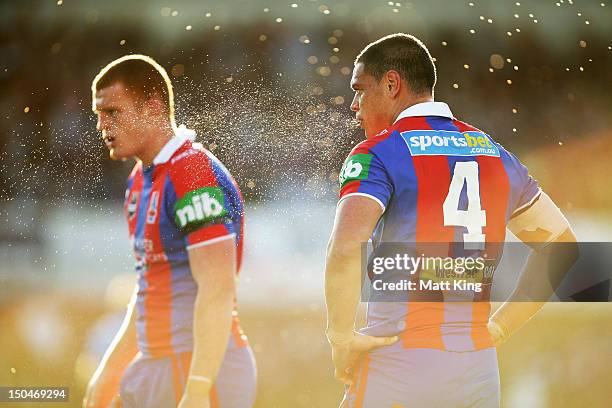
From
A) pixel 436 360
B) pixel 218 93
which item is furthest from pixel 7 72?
pixel 436 360

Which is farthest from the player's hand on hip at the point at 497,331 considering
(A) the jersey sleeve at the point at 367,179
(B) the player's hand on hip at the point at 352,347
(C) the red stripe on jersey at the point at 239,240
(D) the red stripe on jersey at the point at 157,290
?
(D) the red stripe on jersey at the point at 157,290

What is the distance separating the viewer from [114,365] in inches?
63.2

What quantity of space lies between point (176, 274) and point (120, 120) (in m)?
0.41

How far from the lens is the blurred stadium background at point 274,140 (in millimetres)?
1734

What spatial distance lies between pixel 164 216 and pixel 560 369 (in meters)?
1.15

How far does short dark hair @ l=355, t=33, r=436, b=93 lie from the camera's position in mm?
1323

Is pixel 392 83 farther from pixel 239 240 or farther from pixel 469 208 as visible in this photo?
pixel 239 240

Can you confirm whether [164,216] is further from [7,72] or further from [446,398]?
[7,72]

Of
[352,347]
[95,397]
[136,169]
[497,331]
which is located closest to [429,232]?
[352,347]

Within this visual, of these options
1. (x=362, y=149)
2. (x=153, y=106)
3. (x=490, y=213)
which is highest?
(x=153, y=106)

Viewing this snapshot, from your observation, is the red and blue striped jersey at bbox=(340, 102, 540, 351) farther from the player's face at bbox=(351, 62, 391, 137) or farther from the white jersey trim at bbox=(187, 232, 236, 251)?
the white jersey trim at bbox=(187, 232, 236, 251)

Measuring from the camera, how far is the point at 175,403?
1.43m

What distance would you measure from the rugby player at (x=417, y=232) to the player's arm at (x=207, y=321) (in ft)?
0.78

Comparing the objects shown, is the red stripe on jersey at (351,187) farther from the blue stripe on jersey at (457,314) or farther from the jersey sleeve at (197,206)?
the jersey sleeve at (197,206)
